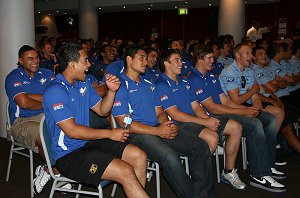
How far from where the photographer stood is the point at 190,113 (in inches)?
149

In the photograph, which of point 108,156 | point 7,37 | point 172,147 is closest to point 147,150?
point 172,147

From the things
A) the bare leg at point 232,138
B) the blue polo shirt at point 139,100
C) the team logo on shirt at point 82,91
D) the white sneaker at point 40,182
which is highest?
the team logo on shirt at point 82,91

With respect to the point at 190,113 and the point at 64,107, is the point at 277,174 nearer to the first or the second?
the point at 190,113

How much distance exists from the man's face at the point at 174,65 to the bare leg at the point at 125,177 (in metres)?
1.40

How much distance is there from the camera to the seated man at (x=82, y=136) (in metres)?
2.53

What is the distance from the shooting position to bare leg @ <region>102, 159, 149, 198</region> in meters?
2.48

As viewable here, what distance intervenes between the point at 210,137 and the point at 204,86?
0.60 meters

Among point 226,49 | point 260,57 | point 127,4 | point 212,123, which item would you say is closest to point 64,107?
point 212,123

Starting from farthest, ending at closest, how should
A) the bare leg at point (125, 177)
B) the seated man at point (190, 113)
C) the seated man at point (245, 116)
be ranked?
1. the seated man at point (245, 116)
2. the seated man at point (190, 113)
3. the bare leg at point (125, 177)

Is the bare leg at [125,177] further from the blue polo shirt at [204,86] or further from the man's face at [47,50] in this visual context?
the man's face at [47,50]

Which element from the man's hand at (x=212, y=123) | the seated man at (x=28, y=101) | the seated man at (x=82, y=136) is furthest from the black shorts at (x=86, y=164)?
the man's hand at (x=212, y=123)

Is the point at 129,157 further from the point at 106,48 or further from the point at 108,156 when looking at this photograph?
the point at 106,48

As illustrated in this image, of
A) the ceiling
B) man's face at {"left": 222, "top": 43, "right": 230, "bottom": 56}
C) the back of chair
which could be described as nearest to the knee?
the back of chair

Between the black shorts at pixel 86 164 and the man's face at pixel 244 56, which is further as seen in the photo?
the man's face at pixel 244 56
